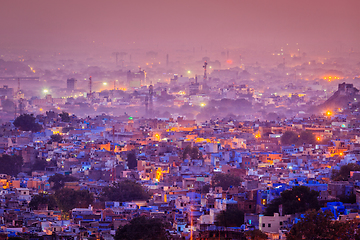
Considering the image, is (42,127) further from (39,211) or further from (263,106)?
(263,106)

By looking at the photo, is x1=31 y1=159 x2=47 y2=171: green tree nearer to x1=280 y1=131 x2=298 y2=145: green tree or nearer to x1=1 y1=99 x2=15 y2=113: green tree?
x1=280 y1=131 x2=298 y2=145: green tree

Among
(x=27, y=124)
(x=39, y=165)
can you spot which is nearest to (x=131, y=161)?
(x=39, y=165)

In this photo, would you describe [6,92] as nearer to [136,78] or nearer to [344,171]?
[136,78]

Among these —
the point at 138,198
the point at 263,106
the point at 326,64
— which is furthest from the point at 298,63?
the point at 138,198

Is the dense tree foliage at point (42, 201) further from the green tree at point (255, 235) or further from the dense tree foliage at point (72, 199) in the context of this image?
the green tree at point (255, 235)

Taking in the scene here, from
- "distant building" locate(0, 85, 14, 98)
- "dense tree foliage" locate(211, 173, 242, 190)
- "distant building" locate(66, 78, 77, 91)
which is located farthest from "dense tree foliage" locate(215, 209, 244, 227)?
"distant building" locate(66, 78, 77, 91)
